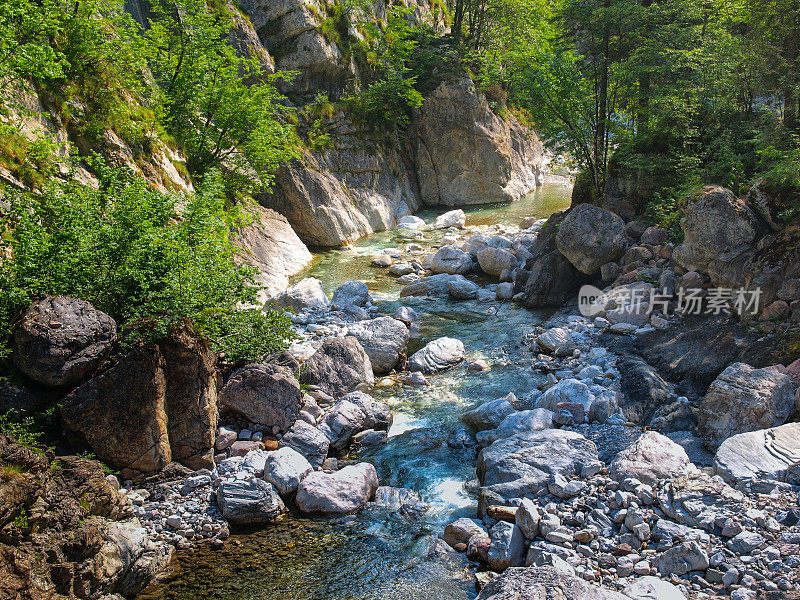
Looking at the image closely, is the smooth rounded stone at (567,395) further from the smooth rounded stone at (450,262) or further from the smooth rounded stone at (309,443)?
the smooth rounded stone at (450,262)

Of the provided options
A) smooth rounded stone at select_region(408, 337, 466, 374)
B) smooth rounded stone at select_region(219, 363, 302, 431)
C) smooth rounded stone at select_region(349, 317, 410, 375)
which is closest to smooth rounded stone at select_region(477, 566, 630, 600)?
smooth rounded stone at select_region(219, 363, 302, 431)

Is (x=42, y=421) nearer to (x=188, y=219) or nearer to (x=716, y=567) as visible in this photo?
(x=188, y=219)

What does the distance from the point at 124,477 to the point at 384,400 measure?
5005 millimetres

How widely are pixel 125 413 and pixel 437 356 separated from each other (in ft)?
22.9

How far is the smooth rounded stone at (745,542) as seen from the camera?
20.5 ft

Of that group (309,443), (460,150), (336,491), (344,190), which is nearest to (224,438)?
(309,443)

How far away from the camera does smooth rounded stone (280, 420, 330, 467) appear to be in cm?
901

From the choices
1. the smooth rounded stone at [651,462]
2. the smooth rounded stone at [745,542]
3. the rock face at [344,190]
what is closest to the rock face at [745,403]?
the smooth rounded stone at [651,462]

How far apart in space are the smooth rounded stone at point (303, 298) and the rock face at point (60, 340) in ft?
26.1

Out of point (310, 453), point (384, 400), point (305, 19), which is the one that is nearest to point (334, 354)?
point (384, 400)

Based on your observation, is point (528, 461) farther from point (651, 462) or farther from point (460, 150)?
point (460, 150)

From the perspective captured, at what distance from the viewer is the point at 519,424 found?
31.1 ft

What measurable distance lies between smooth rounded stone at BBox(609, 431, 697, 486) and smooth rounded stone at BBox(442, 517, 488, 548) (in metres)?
2.12

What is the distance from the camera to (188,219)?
1004cm
